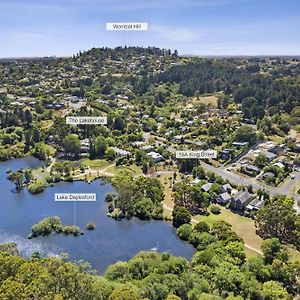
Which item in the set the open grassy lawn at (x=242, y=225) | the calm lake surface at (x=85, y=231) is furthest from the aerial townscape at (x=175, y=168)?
the calm lake surface at (x=85, y=231)

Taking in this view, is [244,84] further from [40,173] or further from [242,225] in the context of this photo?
[242,225]

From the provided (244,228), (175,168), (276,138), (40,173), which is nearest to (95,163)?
(40,173)

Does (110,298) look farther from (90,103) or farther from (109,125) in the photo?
(90,103)

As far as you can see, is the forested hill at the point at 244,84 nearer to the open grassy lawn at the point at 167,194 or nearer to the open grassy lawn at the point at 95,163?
the open grassy lawn at the point at 95,163

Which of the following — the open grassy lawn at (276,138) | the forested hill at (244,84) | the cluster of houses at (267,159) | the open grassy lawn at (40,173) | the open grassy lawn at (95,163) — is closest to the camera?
the cluster of houses at (267,159)

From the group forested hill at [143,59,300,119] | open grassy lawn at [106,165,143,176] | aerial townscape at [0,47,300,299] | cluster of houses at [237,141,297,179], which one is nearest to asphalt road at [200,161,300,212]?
aerial townscape at [0,47,300,299]

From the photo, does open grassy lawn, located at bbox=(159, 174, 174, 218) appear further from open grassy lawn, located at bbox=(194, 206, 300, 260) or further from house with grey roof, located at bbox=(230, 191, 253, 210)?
house with grey roof, located at bbox=(230, 191, 253, 210)

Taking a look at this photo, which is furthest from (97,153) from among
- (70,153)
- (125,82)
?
(125,82)

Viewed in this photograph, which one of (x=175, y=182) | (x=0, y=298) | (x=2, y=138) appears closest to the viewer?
(x=0, y=298)

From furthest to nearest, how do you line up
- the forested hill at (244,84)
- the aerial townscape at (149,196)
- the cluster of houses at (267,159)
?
the forested hill at (244,84) < the cluster of houses at (267,159) < the aerial townscape at (149,196)
